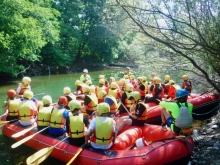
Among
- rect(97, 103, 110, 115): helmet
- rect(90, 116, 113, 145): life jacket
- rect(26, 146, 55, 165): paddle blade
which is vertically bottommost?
rect(26, 146, 55, 165): paddle blade

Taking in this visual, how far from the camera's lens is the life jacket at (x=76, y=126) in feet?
18.9

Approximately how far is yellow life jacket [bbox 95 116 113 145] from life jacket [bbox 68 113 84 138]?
0.49 m

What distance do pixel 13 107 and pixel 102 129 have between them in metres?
3.58

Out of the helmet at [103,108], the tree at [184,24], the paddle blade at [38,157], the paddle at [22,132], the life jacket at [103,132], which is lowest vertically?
the paddle blade at [38,157]

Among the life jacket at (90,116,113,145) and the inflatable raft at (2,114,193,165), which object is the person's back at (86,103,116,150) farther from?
the inflatable raft at (2,114,193,165)

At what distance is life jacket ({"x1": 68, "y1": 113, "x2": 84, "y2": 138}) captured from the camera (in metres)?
5.77

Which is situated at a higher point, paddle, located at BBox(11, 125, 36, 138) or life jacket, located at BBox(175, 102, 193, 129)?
life jacket, located at BBox(175, 102, 193, 129)

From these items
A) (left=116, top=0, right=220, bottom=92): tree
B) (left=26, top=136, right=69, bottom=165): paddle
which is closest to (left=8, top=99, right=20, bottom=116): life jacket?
(left=26, top=136, right=69, bottom=165): paddle

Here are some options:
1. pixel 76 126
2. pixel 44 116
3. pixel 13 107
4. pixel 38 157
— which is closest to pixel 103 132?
pixel 76 126

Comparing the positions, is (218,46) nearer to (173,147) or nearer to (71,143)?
(173,147)

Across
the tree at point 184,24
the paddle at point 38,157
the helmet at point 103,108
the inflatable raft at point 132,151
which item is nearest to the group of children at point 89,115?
the helmet at point 103,108

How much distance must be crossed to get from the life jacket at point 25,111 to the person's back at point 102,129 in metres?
2.35

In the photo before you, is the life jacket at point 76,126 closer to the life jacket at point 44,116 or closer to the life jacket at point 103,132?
the life jacket at point 103,132

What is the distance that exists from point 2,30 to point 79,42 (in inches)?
607
